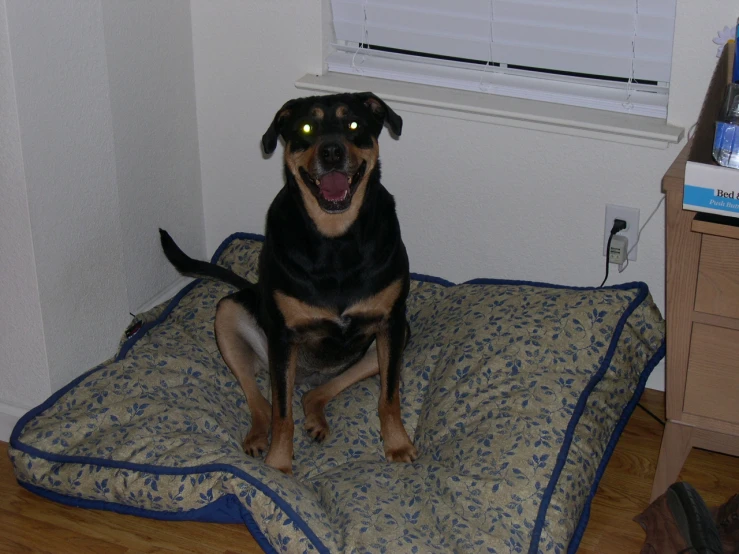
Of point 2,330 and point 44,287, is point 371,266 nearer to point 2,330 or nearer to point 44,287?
point 44,287

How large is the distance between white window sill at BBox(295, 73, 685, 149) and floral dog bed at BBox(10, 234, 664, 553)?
0.46 m

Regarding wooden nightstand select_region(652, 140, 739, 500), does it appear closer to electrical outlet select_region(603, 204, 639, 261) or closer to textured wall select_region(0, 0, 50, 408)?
electrical outlet select_region(603, 204, 639, 261)

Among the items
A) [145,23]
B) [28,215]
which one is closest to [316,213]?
[28,215]

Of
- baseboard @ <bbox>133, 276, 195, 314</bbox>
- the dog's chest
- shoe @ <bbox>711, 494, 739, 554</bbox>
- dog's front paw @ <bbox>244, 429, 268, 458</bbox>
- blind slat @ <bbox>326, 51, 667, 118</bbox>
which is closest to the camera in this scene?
shoe @ <bbox>711, 494, 739, 554</bbox>

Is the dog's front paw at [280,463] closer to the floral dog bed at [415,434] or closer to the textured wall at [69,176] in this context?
the floral dog bed at [415,434]

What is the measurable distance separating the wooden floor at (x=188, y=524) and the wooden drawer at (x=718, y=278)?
23.1 inches

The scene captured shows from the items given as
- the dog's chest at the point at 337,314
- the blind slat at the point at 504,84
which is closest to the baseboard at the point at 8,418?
the dog's chest at the point at 337,314

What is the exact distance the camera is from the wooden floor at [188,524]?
7.65 ft

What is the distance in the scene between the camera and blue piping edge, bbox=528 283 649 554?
7.07 feet

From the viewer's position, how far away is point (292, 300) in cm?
244

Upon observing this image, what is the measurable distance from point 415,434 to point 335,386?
278 millimetres

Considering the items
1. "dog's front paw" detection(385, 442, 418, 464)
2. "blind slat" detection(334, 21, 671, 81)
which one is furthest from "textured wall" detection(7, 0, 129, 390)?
"dog's front paw" detection(385, 442, 418, 464)

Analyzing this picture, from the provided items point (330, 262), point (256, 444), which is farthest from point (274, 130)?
point (256, 444)

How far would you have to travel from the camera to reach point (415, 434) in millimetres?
2643
